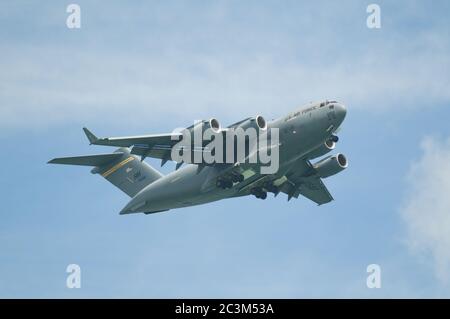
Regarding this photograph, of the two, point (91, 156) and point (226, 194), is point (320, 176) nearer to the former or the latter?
point (226, 194)

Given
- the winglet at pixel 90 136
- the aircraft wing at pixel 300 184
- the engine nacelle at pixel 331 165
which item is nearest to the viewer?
the winglet at pixel 90 136

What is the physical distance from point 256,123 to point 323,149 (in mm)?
2814

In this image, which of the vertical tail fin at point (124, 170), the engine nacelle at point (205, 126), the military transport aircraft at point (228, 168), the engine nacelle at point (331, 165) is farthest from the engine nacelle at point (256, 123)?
the vertical tail fin at point (124, 170)

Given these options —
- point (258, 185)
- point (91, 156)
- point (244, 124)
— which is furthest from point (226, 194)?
point (91, 156)

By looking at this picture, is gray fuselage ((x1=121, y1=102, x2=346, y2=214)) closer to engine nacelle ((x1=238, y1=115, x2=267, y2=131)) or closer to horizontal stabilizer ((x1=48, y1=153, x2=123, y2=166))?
engine nacelle ((x1=238, y1=115, x2=267, y2=131))

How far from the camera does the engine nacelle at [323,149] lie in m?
31.9

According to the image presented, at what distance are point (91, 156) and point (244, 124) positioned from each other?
7.72 m

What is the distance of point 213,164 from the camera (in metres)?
32.3

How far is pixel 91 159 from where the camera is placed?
36.1 metres

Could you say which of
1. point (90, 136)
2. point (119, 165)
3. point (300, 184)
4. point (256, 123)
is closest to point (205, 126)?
point (256, 123)

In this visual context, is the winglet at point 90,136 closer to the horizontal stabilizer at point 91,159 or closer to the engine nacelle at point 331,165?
the horizontal stabilizer at point 91,159

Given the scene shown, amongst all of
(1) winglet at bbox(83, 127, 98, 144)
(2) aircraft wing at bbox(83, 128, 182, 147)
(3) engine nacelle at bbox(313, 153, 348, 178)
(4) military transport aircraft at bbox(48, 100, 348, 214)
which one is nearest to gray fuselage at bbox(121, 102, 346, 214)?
(4) military transport aircraft at bbox(48, 100, 348, 214)

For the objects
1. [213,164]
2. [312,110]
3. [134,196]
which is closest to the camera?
[312,110]

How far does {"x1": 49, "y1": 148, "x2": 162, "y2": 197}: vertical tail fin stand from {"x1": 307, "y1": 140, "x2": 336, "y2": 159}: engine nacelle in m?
6.95
